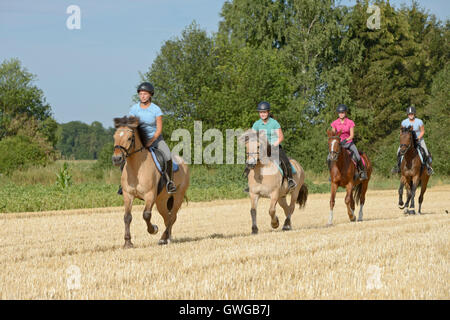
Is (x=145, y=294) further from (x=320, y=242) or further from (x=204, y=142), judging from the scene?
(x=204, y=142)

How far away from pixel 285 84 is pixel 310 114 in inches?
185

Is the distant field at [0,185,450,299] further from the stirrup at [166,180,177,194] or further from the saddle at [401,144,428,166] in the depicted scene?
the saddle at [401,144,428,166]

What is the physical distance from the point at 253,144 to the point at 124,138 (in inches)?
129

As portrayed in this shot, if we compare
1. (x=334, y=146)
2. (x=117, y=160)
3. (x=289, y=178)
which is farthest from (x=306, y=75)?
(x=117, y=160)

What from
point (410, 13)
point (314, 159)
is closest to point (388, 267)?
point (314, 159)

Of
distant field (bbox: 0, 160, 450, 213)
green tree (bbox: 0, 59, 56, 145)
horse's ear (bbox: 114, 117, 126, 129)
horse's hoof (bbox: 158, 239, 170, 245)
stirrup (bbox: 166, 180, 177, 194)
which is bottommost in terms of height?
horse's hoof (bbox: 158, 239, 170, 245)

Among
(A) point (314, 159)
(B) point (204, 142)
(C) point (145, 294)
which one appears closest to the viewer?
(C) point (145, 294)

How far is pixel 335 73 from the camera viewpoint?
49.6 meters

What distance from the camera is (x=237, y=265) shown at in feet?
27.2

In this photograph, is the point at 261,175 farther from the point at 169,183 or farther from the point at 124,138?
the point at 124,138

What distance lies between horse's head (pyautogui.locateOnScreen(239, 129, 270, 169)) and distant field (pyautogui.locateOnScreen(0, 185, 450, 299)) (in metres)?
1.60

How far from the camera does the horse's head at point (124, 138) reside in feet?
31.6

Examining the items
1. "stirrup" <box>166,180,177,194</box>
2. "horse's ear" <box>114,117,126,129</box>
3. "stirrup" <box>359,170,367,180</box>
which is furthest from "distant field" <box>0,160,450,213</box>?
"horse's ear" <box>114,117,126,129</box>

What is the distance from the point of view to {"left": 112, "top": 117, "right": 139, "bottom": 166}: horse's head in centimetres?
962
